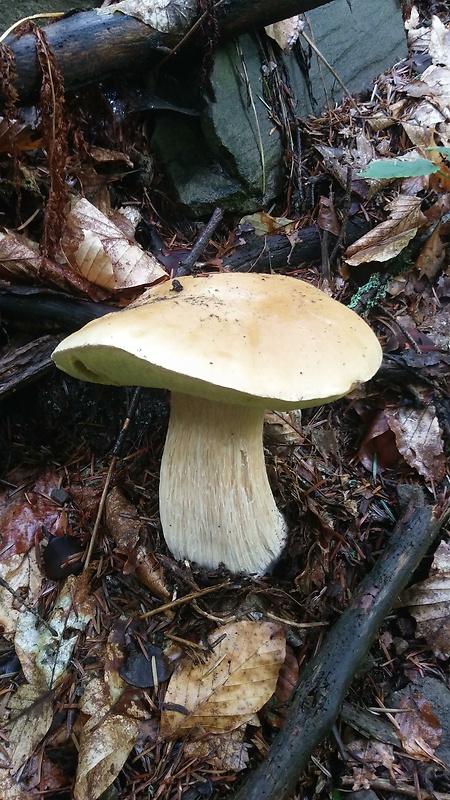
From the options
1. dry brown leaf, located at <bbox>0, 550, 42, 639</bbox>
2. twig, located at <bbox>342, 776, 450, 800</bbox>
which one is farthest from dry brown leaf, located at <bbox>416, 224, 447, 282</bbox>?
dry brown leaf, located at <bbox>0, 550, 42, 639</bbox>

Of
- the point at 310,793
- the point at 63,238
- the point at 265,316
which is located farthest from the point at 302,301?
the point at 310,793

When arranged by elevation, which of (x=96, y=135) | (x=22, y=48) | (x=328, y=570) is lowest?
(x=328, y=570)

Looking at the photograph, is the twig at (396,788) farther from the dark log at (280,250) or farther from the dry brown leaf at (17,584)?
the dark log at (280,250)

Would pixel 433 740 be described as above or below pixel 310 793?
below

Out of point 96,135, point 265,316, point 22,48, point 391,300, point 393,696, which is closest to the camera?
point 265,316

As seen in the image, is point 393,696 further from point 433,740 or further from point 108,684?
point 108,684

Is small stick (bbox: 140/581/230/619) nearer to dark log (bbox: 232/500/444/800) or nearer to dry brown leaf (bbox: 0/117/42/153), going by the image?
dark log (bbox: 232/500/444/800)
